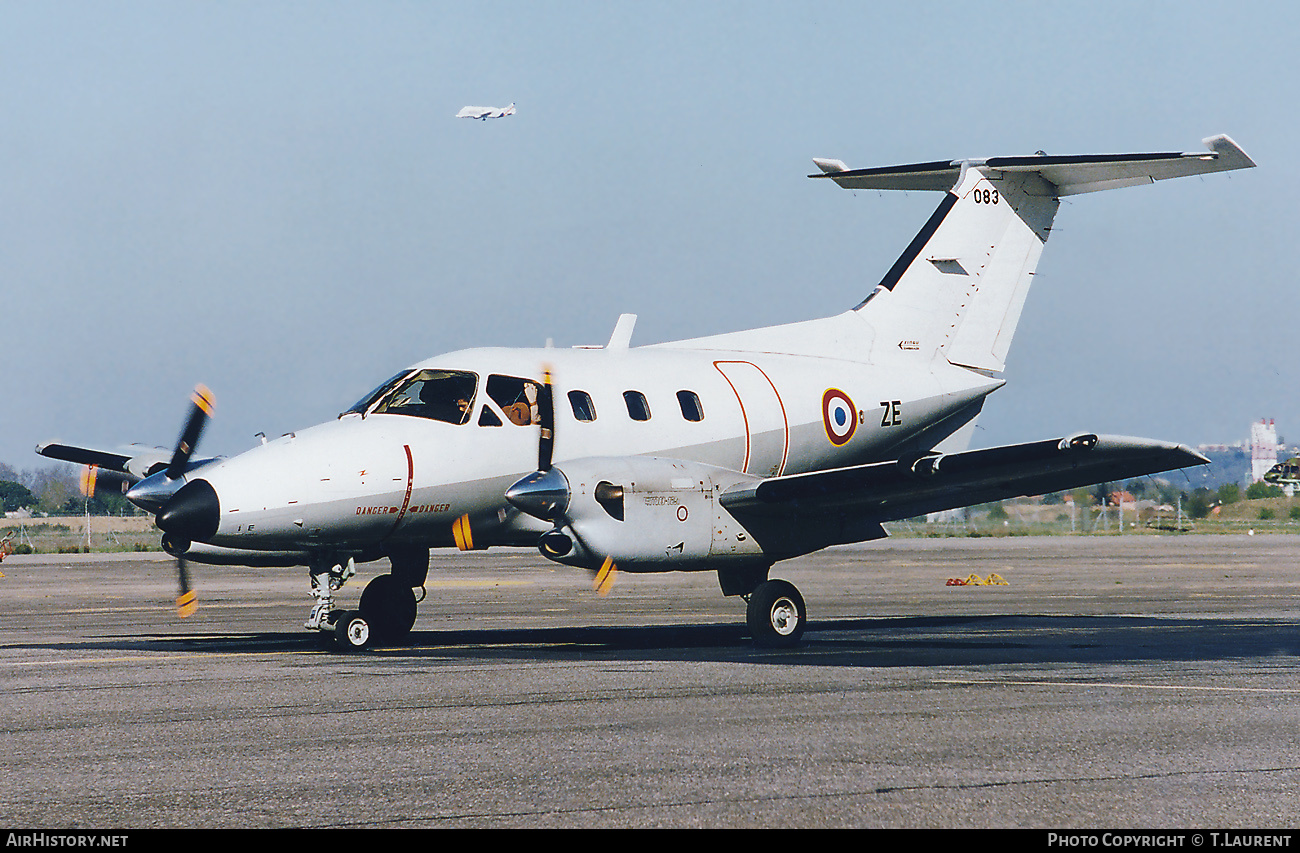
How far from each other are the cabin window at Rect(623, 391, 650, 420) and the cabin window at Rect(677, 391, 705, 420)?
0.54 metres

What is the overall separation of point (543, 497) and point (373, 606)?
10.7ft

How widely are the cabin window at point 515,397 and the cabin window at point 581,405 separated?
501mm

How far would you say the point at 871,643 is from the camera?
56.7ft

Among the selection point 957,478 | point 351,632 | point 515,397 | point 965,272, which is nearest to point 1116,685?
point 957,478

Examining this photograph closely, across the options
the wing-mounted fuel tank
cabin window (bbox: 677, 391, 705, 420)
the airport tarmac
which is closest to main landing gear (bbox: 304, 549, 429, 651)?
the airport tarmac

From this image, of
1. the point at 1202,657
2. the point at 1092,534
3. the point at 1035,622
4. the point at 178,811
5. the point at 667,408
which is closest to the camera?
the point at 178,811

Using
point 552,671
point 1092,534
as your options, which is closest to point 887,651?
point 552,671

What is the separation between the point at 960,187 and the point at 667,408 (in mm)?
6837

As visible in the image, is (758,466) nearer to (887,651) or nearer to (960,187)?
(887,651)

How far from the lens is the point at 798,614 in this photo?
17.1 m

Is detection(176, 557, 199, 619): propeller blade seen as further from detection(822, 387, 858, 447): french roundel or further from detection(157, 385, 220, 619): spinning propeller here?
detection(822, 387, 858, 447): french roundel

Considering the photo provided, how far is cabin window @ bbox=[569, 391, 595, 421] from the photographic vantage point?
17156 mm

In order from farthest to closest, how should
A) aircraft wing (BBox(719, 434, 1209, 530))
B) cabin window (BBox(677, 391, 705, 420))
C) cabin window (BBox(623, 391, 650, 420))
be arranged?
cabin window (BBox(677, 391, 705, 420))
cabin window (BBox(623, 391, 650, 420))
aircraft wing (BBox(719, 434, 1209, 530))

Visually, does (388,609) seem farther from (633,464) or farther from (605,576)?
(633,464)
